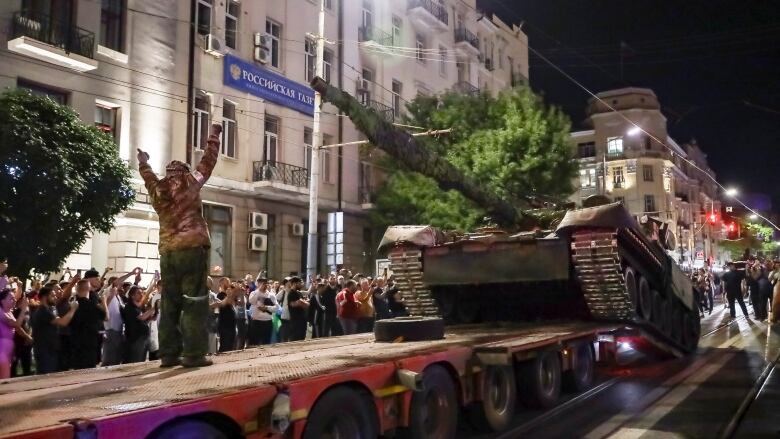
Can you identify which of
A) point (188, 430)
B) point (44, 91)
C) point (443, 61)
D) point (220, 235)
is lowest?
point (188, 430)

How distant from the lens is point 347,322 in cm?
1402

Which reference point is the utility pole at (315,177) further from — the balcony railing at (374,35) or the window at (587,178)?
the window at (587,178)

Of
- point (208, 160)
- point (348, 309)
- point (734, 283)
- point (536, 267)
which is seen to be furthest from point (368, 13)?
point (208, 160)

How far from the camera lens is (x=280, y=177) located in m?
22.3

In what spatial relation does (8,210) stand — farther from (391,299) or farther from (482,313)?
(482,313)

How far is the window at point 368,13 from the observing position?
28.3 m

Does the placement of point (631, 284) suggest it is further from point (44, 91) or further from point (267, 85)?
point (267, 85)

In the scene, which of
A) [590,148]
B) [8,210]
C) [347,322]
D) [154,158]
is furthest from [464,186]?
[590,148]

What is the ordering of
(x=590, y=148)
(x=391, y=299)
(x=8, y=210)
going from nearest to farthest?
(x=8, y=210) → (x=391, y=299) → (x=590, y=148)

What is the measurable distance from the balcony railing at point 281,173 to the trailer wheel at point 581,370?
45.3ft

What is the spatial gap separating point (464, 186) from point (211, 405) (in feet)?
24.0

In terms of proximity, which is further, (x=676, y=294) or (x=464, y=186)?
(x=676, y=294)

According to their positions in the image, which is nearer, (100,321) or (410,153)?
(410,153)

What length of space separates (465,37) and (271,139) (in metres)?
15.2
